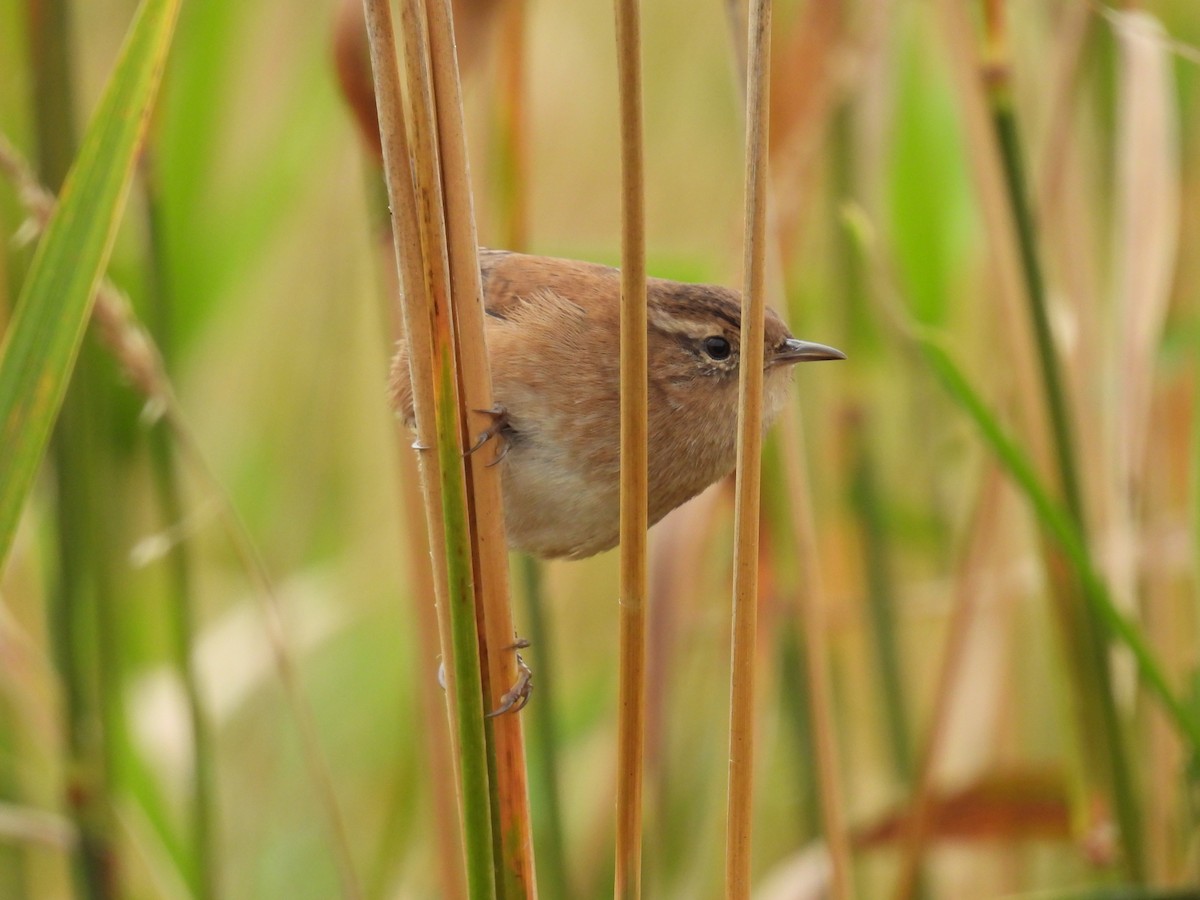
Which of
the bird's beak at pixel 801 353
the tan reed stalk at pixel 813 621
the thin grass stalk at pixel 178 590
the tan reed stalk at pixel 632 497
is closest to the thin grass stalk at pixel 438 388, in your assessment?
the tan reed stalk at pixel 632 497

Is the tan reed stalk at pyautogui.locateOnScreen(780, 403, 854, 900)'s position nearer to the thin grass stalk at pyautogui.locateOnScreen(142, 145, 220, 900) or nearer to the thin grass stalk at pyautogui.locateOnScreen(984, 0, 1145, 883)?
the thin grass stalk at pyautogui.locateOnScreen(984, 0, 1145, 883)

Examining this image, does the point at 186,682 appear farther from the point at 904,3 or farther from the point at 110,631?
the point at 904,3

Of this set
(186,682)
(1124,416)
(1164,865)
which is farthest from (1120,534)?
(186,682)

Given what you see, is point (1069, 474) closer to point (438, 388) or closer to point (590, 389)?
point (590, 389)

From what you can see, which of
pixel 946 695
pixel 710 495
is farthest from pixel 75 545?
pixel 946 695

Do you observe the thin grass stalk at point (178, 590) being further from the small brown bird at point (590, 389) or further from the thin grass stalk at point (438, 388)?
the thin grass stalk at point (438, 388)

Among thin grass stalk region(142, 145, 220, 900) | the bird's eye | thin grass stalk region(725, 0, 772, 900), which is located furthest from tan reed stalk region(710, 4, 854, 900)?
thin grass stalk region(142, 145, 220, 900)
